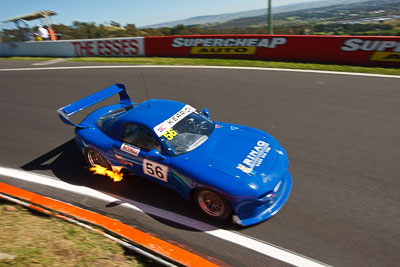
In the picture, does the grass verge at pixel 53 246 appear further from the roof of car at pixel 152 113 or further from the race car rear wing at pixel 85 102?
the race car rear wing at pixel 85 102

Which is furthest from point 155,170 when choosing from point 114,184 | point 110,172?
point 110,172

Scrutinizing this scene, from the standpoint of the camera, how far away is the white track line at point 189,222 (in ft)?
10.6

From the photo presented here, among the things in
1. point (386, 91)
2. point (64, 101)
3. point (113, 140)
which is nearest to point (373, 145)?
point (386, 91)

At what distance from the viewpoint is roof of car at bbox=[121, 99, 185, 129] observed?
4.24 metres

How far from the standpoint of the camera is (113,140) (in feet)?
14.8

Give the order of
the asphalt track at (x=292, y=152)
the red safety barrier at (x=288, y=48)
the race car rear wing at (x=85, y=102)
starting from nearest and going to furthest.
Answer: the asphalt track at (x=292, y=152)
the race car rear wing at (x=85, y=102)
the red safety barrier at (x=288, y=48)

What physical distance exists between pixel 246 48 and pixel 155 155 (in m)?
10.4

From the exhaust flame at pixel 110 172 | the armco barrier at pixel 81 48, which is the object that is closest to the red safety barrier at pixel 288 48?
the armco barrier at pixel 81 48

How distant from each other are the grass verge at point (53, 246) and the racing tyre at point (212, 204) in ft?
3.60

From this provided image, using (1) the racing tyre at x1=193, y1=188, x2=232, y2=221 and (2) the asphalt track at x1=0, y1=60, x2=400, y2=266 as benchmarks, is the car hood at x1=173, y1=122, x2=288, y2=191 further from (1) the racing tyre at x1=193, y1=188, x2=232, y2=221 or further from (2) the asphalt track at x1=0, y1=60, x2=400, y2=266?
(2) the asphalt track at x1=0, y1=60, x2=400, y2=266

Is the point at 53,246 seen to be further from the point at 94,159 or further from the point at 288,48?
the point at 288,48

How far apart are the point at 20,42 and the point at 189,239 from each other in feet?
67.5

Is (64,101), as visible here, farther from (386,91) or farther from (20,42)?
(20,42)

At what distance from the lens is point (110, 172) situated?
4797mm
